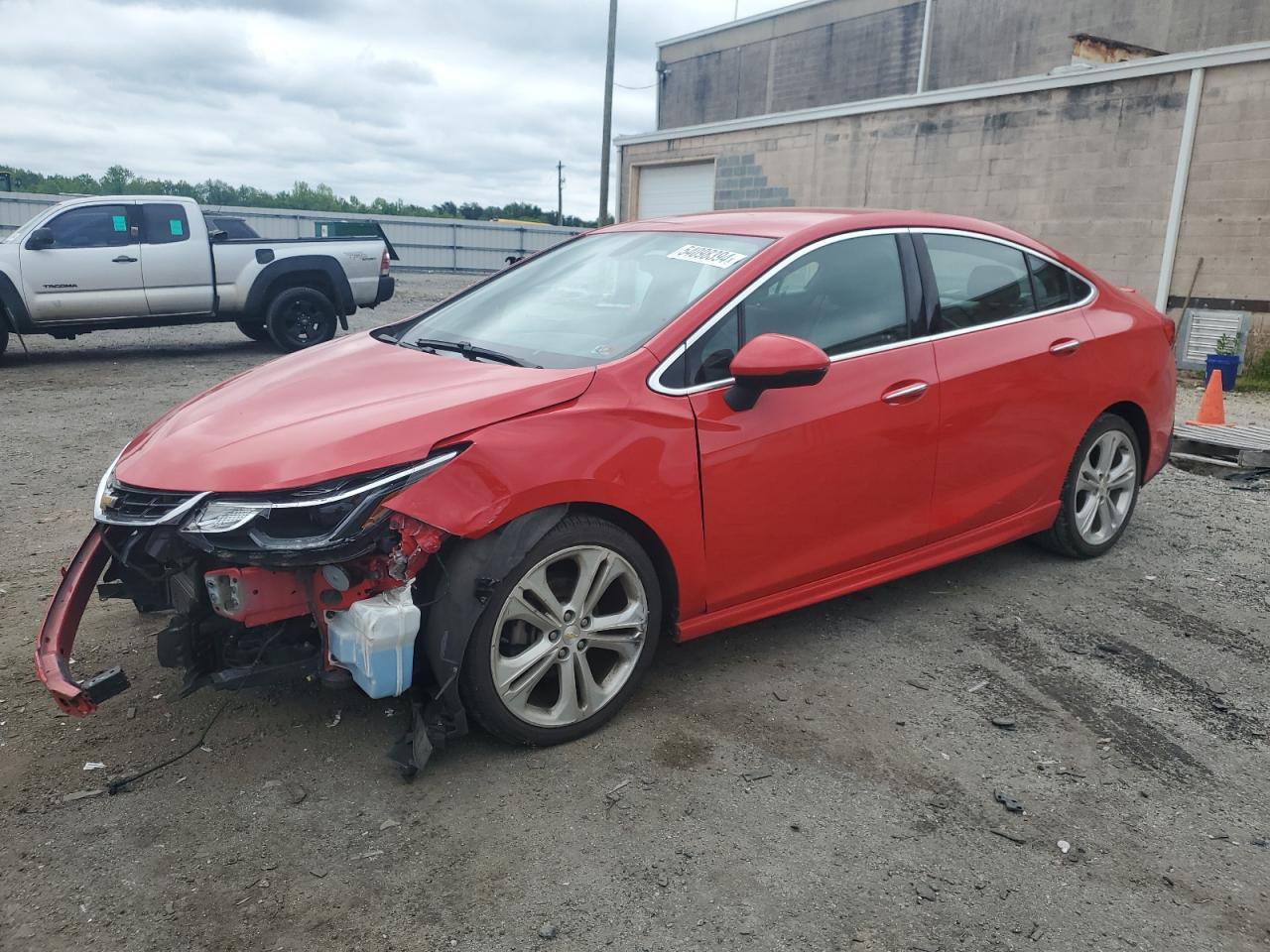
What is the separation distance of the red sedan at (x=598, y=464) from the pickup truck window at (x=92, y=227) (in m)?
9.05

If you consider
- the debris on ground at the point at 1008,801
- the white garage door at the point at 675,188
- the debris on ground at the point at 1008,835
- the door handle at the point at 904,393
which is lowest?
the debris on ground at the point at 1008,835

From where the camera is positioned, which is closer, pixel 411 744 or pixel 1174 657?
pixel 411 744

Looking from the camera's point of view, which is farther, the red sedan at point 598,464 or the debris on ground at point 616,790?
Answer: the debris on ground at point 616,790

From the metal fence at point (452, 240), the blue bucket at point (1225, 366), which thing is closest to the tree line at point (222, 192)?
the metal fence at point (452, 240)

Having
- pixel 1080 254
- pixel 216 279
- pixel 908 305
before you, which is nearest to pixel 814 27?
pixel 1080 254

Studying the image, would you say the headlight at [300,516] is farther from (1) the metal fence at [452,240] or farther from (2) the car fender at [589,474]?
(1) the metal fence at [452,240]

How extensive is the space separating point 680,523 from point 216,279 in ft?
34.8

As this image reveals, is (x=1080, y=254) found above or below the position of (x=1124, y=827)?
above

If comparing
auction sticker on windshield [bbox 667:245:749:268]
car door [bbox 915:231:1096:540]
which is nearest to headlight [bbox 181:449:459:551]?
auction sticker on windshield [bbox 667:245:749:268]

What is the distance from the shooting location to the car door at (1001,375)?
409 centimetres

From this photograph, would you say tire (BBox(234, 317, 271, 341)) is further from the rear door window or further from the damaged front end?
the damaged front end

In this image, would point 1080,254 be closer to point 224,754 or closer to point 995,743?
point 995,743

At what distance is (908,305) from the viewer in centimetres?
403

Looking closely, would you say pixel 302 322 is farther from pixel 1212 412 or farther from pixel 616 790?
pixel 616 790
